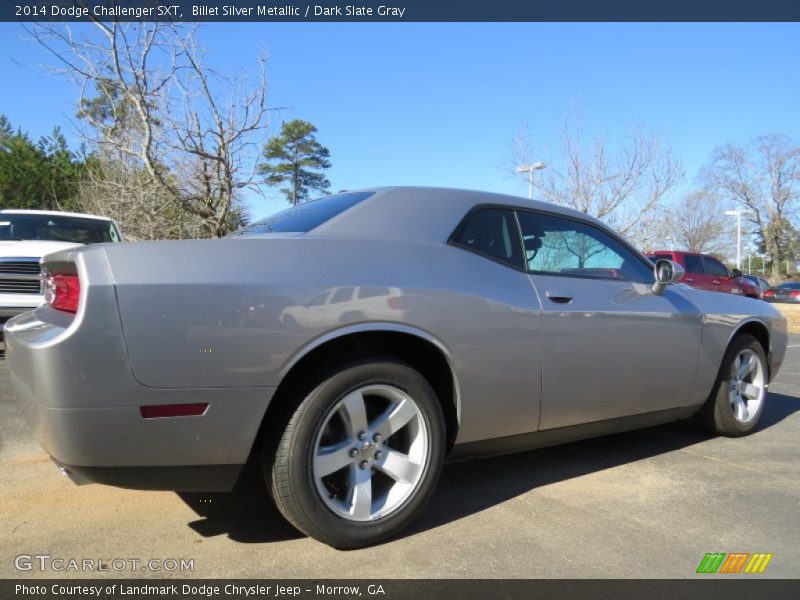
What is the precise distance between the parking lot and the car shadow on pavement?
1 cm

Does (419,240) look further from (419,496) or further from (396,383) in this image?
(419,496)

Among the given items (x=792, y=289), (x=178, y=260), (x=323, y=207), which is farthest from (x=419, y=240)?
(x=792, y=289)

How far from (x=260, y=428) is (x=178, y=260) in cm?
75

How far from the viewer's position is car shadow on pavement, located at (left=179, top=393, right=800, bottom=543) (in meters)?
2.75

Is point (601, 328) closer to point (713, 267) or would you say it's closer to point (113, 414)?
point (113, 414)

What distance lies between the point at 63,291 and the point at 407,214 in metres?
1.53

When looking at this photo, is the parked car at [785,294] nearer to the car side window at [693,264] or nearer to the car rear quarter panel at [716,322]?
the car side window at [693,264]

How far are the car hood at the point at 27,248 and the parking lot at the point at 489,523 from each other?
3545 millimetres

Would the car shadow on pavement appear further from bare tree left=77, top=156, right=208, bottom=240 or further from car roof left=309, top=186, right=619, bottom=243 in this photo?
bare tree left=77, top=156, right=208, bottom=240

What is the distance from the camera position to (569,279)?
10.7 ft

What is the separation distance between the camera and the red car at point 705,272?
15906 mm

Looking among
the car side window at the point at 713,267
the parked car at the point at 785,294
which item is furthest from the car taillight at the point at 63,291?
the parked car at the point at 785,294

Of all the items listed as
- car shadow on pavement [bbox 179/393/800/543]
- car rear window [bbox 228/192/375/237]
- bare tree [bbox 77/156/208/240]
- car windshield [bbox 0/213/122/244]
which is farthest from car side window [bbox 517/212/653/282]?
bare tree [bbox 77/156/208/240]

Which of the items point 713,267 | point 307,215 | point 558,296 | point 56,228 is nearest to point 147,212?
point 56,228
